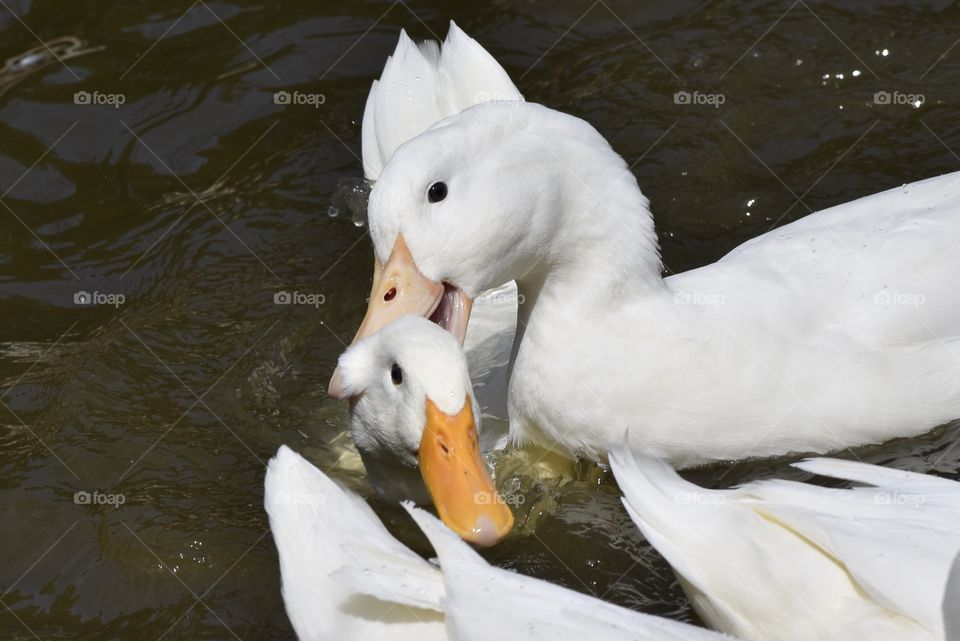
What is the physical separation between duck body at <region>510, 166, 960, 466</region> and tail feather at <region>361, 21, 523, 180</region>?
1264 millimetres

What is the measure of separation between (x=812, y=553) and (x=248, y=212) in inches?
126

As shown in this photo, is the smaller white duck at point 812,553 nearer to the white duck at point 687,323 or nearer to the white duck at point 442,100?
the white duck at point 687,323

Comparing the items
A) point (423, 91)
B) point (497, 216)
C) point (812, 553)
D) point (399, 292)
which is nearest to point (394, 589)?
point (399, 292)

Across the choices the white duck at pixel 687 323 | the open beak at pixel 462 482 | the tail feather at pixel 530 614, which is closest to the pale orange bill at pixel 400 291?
the white duck at pixel 687 323

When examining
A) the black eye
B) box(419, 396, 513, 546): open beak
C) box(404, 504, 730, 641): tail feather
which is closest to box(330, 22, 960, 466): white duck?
the black eye

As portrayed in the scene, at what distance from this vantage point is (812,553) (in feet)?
11.8

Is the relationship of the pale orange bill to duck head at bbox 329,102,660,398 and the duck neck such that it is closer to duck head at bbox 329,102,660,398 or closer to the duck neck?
duck head at bbox 329,102,660,398

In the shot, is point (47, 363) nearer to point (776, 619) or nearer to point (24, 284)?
point (24, 284)

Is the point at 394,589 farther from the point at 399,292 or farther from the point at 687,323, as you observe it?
the point at 687,323

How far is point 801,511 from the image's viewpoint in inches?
143

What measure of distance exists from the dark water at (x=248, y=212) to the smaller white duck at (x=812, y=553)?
76 centimetres

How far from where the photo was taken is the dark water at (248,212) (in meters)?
4.63

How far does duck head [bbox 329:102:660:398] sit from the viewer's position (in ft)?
13.3

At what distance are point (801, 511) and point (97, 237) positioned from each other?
3512 millimetres
